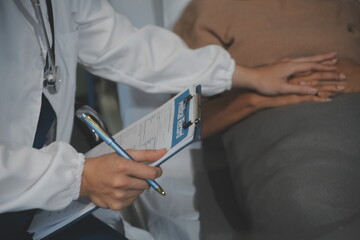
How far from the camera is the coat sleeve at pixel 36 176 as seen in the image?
0.61m

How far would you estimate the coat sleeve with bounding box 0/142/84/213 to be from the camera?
61cm

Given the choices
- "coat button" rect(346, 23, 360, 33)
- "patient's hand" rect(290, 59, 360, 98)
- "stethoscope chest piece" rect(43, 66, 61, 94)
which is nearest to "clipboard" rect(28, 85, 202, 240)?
"stethoscope chest piece" rect(43, 66, 61, 94)

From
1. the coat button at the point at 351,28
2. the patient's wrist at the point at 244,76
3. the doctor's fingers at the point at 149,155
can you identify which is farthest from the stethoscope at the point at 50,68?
the coat button at the point at 351,28

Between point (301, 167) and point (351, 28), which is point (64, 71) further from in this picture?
point (351, 28)

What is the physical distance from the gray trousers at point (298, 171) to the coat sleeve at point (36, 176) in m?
0.43

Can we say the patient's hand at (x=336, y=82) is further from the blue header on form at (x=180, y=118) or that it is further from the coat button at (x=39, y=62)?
the coat button at (x=39, y=62)

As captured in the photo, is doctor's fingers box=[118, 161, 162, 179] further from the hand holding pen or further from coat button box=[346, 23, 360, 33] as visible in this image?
coat button box=[346, 23, 360, 33]

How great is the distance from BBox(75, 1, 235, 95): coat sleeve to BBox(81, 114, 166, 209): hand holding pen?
0.34 metres

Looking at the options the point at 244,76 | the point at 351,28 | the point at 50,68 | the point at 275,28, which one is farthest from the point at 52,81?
the point at 351,28

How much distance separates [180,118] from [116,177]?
15 centimetres

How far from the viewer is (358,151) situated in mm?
847

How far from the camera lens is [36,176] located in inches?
24.8

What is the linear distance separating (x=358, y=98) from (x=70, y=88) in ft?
2.30

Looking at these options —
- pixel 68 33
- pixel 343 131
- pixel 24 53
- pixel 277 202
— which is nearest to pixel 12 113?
pixel 24 53
